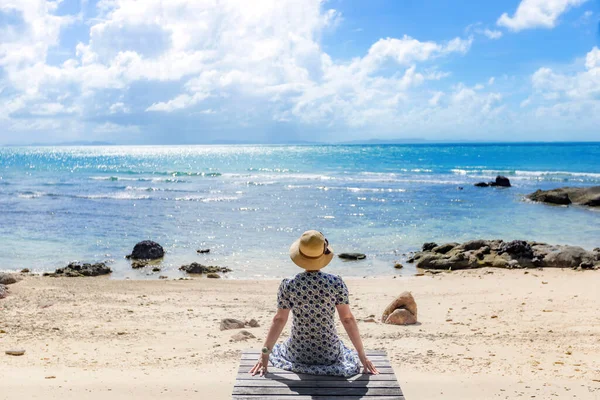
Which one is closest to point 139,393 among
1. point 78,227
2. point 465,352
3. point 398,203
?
point 465,352

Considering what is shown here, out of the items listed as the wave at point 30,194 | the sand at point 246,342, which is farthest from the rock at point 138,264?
the wave at point 30,194

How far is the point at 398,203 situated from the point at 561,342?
23.4m

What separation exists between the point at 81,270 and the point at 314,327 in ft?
37.3

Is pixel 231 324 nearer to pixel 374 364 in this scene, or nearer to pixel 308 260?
pixel 374 364

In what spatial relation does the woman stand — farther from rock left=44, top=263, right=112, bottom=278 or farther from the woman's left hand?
rock left=44, top=263, right=112, bottom=278

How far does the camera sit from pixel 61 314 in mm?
9852

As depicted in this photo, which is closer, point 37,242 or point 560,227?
point 37,242

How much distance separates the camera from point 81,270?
14.5m

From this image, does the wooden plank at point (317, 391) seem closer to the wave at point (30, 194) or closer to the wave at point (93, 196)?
the wave at point (93, 196)

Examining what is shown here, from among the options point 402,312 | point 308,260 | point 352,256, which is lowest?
point 352,256

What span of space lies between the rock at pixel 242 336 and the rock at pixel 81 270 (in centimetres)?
746

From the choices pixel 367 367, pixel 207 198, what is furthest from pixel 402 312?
pixel 207 198

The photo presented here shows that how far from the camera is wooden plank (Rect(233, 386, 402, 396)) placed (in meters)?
4.08

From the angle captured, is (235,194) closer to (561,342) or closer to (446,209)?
(446,209)
